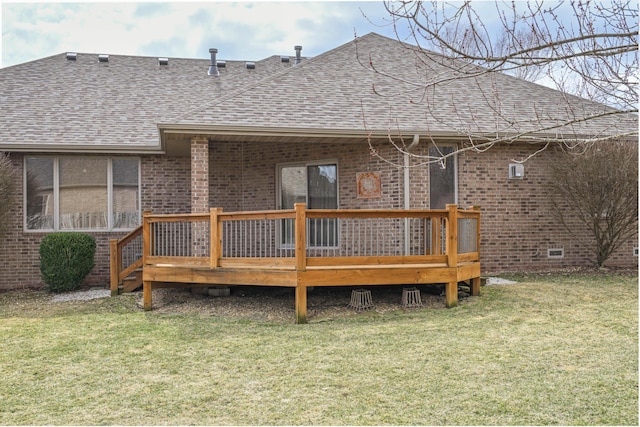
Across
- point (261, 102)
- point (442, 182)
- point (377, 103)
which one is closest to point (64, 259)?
point (261, 102)

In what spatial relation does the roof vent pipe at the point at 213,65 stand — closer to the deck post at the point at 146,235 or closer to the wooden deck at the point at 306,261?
the wooden deck at the point at 306,261

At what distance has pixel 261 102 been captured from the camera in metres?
10.2

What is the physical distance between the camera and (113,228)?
11656mm

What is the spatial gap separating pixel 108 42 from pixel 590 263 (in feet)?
47.9

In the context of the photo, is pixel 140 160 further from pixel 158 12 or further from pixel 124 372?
pixel 124 372

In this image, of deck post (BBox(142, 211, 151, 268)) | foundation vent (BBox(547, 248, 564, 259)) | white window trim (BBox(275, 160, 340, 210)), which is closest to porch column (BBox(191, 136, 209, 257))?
deck post (BBox(142, 211, 151, 268))

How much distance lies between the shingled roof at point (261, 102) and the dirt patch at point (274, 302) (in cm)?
281

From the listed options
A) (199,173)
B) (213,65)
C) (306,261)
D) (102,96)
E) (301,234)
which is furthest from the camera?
(213,65)

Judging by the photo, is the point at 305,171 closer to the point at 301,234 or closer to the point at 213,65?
the point at 301,234

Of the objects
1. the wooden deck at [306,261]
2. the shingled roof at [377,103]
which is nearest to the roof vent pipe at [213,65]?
the shingled roof at [377,103]

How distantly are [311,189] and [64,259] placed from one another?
201 inches

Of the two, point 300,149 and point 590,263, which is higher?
point 300,149

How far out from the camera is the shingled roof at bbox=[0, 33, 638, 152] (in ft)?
31.5

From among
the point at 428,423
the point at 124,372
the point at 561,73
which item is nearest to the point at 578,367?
the point at 428,423
